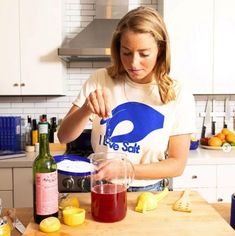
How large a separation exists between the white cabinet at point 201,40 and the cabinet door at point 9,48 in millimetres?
1166

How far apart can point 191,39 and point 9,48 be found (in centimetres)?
142

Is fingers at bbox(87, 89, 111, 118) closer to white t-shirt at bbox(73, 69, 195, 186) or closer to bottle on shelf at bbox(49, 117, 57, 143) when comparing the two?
white t-shirt at bbox(73, 69, 195, 186)

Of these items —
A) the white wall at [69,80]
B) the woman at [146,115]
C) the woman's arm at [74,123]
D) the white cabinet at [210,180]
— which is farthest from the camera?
the white wall at [69,80]

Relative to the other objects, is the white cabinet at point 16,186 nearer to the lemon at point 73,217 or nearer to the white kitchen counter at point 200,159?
the white kitchen counter at point 200,159

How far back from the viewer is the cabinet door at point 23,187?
228 centimetres

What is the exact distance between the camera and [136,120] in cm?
123

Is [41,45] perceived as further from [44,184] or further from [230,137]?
[44,184]

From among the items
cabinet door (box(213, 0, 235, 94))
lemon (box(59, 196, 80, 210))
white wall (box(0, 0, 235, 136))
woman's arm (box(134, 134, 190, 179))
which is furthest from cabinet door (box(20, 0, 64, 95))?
lemon (box(59, 196, 80, 210))

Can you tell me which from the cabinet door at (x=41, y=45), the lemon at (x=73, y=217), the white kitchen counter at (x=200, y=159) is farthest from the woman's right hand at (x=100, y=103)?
the cabinet door at (x=41, y=45)

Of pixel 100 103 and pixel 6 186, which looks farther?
pixel 6 186

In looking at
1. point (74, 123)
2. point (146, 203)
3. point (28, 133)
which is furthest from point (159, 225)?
point (28, 133)

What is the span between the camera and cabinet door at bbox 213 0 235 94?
252 cm

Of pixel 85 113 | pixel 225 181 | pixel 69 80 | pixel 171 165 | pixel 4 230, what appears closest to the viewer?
pixel 4 230

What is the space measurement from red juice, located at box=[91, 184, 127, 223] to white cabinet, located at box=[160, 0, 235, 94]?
1.76 meters
